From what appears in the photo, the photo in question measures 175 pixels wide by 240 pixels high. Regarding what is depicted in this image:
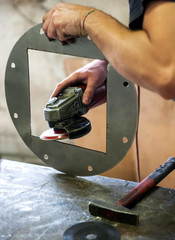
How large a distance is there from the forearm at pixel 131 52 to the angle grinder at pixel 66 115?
0.71 feet

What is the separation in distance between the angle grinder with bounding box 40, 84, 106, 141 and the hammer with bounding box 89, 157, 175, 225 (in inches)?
6.9

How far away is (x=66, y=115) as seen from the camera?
3.47ft

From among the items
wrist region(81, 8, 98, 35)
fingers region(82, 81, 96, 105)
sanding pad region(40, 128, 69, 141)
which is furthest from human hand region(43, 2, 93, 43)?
sanding pad region(40, 128, 69, 141)

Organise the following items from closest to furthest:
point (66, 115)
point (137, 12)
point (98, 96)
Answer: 1. point (137, 12)
2. point (66, 115)
3. point (98, 96)

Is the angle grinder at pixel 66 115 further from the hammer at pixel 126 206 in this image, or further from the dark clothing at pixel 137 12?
the dark clothing at pixel 137 12

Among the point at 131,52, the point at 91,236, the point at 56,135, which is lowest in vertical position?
the point at 91,236

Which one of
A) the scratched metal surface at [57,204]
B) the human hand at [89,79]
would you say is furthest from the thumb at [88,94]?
the scratched metal surface at [57,204]

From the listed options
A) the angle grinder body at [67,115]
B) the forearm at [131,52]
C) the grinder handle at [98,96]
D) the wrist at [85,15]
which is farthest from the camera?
the grinder handle at [98,96]

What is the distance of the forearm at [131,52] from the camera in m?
0.79

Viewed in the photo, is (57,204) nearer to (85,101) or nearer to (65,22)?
(85,101)

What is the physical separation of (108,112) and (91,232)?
0.29 metres

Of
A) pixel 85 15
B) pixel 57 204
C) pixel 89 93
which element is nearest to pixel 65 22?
pixel 85 15

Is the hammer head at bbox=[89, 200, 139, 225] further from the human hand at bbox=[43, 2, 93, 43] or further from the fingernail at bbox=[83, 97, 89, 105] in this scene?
the human hand at bbox=[43, 2, 93, 43]

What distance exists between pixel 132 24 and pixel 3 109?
3.16 feet
